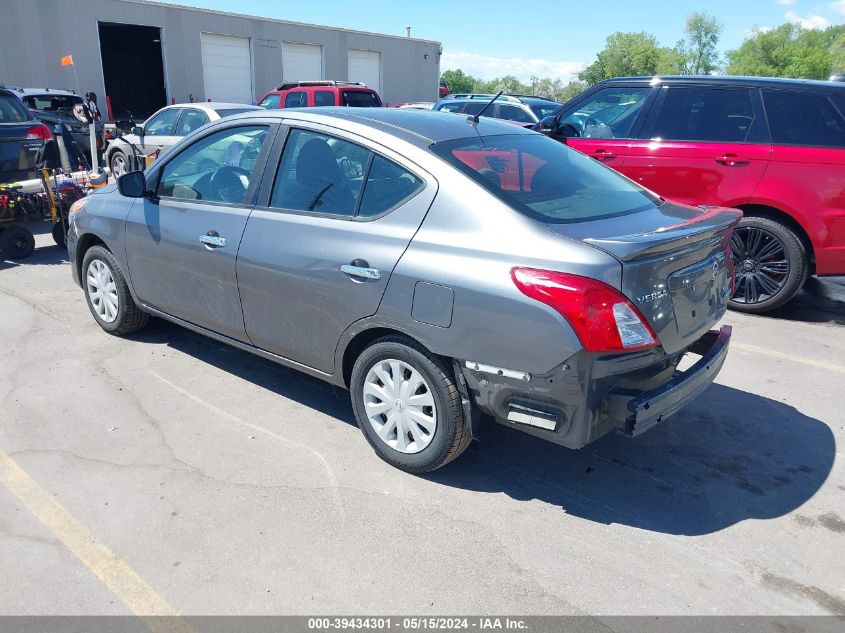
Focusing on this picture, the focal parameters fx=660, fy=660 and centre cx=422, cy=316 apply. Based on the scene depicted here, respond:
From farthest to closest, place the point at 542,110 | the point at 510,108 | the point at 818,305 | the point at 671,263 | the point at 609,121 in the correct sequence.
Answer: the point at 542,110
the point at 510,108
the point at 609,121
the point at 818,305
the point at 671,263

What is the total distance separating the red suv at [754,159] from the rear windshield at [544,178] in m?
2.46

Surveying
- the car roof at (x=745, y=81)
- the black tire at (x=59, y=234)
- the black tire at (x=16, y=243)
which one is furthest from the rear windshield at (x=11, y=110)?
the car roof at (x=745, y=81)

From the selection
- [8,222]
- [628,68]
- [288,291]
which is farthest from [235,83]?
[628,68]

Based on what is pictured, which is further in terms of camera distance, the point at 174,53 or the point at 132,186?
the point at 174,53

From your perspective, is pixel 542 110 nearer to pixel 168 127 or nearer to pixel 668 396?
pixel 168 127

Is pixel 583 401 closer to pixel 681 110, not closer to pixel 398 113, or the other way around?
pixel 398 113

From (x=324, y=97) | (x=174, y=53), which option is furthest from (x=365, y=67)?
(x=324, y=97)

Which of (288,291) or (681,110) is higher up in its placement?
(681,110)

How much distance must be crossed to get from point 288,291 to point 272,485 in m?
1.04

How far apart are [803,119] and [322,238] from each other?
14.8 ft

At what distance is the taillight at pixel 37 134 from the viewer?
8.38 metres

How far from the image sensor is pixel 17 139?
820 cm

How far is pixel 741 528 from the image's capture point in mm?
3018

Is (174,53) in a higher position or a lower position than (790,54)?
lower
